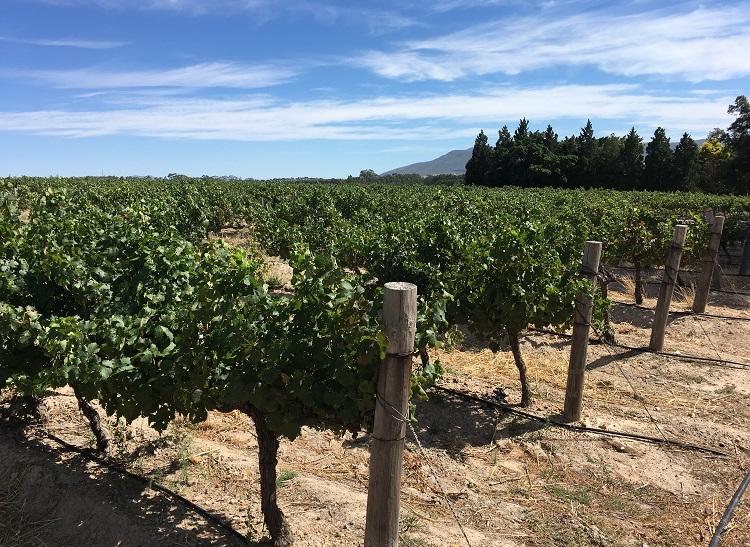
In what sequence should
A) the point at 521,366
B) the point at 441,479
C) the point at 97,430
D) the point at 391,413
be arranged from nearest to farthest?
1. the point at 391,413
2. the point at 97,430
3. the point at 441,479
4. the point at 521,366

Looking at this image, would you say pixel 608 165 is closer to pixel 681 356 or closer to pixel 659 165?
pixel 659 165

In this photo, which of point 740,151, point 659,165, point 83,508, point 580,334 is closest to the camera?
point 83,508

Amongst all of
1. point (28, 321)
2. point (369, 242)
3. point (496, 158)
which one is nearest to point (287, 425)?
point (28, 321)

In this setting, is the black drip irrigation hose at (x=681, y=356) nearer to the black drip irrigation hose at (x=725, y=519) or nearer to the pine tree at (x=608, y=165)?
the black drip irrigation hose at (x=725, y=519)

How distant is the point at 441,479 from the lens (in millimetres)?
5098

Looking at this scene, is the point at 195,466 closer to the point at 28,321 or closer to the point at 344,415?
the point at 28,321

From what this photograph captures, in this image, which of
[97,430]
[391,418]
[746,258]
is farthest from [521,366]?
[746,258]

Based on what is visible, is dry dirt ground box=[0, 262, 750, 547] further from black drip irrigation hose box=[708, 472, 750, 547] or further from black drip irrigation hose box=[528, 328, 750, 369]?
black drip irrigation hose box=[528, 328, 750, 369]

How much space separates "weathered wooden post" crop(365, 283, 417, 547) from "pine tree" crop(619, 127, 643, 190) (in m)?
49.8

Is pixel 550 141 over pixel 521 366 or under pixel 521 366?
over

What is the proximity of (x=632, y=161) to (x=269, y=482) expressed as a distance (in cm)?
5059

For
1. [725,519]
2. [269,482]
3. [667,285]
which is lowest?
[269,482]

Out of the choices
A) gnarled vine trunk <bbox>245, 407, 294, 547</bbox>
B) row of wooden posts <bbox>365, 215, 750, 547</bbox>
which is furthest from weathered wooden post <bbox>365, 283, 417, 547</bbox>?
gnarled vine trunk <bbox>245, 407, 294, 547</bbox>

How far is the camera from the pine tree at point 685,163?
44.2 meters
